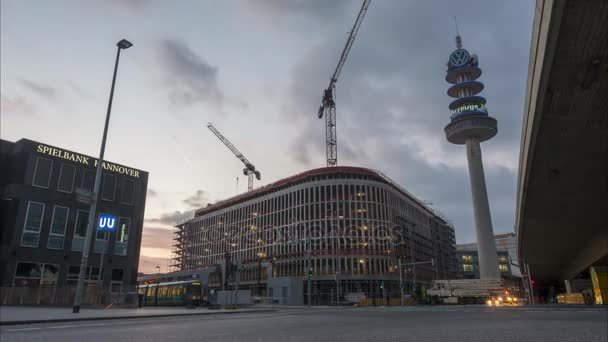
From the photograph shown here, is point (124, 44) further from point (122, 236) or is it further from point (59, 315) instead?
point (122, 236)

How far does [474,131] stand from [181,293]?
56.9m

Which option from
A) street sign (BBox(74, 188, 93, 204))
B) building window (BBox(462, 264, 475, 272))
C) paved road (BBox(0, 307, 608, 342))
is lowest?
paved road (BBox(0, 307, 608, 342))

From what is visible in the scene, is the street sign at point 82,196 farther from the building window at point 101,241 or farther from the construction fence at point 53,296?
the building window at point 101,241

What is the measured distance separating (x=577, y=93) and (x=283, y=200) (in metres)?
77.7

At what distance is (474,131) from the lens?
71.6 meters

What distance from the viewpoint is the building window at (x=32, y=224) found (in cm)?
3616

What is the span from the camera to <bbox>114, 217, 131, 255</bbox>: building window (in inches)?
1659

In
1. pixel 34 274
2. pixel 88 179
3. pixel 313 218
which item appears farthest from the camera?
pixel 313 218

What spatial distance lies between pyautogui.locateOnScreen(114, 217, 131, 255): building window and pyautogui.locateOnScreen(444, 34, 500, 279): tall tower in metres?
54.8

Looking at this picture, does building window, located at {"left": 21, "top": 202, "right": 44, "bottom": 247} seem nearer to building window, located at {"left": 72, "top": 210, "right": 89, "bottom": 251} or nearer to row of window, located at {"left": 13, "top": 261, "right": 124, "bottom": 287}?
row of window, located at {"left": 13, "top": 261, "right": 124, "bottom": 287}

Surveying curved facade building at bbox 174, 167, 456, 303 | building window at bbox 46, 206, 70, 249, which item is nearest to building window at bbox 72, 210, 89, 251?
building window at bbox 46, 206, 70, 249

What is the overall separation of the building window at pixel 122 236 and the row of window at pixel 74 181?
2249 millimetres

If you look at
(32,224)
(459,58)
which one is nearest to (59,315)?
(32,224)

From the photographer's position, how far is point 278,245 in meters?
83.6
